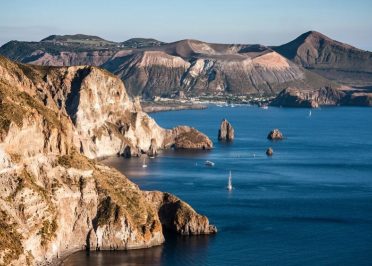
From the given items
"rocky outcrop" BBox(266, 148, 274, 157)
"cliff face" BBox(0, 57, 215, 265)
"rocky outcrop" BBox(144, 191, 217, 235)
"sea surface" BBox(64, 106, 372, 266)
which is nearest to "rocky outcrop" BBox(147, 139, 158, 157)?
"sea surface" BBox(64, 106, 372, 266)

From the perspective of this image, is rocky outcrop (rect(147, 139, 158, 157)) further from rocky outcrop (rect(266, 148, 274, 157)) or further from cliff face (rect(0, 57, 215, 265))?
cliff face (rect(0, 57, 215, 265))

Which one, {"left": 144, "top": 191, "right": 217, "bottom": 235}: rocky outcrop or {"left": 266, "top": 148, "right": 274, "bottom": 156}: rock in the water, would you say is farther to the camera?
{"left": 266, "top": 148, "right": 274, "bottom": 156}: rock in the water

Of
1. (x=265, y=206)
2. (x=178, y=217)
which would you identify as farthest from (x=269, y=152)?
(x=178, y=217)

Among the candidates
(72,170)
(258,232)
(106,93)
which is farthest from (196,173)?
(72,170)

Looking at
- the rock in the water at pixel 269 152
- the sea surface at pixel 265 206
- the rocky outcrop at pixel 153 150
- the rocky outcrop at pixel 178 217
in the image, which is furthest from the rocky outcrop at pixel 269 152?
the rocky outcrop at pixel 178 217

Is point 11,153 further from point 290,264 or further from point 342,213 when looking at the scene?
point 342,213

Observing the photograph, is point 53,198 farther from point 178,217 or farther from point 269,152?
point 269,152
